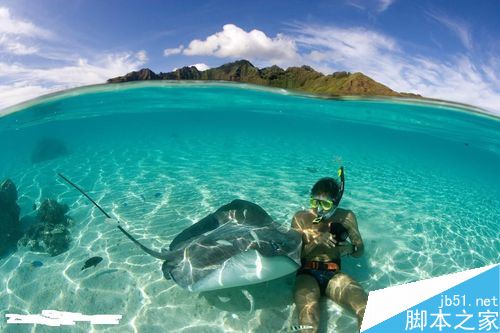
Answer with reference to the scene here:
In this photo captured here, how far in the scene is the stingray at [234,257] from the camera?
14.3ft

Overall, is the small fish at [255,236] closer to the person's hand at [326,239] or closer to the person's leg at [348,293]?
the person's hand at [326,239]

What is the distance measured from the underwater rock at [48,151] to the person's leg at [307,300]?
19.9 m

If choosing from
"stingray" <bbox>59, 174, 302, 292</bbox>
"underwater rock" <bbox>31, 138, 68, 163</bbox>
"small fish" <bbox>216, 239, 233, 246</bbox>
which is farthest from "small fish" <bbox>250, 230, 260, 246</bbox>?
"underwater rock" <bbox>31, 138, 68, 163</bbox>

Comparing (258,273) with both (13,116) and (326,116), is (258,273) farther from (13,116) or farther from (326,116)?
(326,116)

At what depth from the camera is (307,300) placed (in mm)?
4832

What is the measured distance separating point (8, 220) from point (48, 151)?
45.5ft

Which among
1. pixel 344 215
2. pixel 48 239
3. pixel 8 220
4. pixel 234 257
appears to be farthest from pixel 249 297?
pixel 8 220

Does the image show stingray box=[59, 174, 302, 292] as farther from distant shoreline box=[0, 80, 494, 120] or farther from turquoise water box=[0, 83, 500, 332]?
distant shoreline box=[0, 80, 494, 120]

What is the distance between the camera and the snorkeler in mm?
4832

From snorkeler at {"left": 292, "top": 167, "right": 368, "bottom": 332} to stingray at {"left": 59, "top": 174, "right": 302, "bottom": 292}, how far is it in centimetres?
47

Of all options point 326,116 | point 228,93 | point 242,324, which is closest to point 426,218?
point 242,324

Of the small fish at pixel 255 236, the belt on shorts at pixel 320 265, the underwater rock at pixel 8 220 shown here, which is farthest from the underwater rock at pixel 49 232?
the belt on shorts at pixel 320 265

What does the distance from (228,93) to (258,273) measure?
29.0 metres

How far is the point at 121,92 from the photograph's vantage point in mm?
28141
